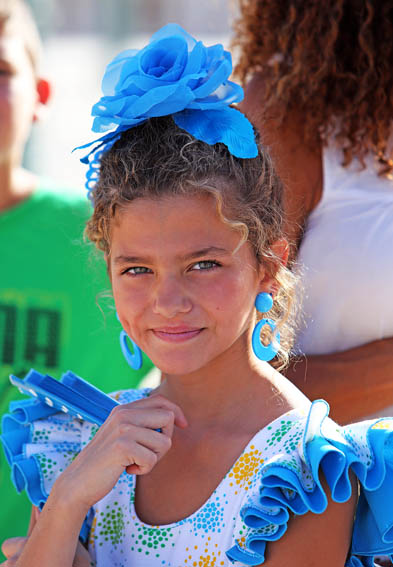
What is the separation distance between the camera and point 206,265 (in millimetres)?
1766

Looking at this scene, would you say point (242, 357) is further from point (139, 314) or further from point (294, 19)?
point (294, 19)

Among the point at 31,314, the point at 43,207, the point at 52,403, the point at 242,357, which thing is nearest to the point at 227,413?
the point at 242,357

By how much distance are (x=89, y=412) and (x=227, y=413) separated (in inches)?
13.1

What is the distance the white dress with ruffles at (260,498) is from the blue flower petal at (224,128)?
0.56 metres

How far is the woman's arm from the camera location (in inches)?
80.9

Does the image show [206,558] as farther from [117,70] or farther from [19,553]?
[117,70]

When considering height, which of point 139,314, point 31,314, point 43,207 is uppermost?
point 139,314

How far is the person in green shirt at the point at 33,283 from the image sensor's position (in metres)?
3.04

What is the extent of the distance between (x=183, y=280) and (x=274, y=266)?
0.25 metres

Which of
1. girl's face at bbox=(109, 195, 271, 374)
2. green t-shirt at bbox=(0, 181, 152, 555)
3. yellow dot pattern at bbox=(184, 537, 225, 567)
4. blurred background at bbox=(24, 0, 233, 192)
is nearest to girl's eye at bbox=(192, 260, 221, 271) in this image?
girl's face at bbox=(109, 195, 271, 374)

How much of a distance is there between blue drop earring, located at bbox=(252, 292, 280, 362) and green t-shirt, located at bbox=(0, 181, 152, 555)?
3.88 ft

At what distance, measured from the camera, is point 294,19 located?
2.30 meters

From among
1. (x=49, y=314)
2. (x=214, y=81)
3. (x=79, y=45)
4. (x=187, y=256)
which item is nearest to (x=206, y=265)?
(x=187, y=256)

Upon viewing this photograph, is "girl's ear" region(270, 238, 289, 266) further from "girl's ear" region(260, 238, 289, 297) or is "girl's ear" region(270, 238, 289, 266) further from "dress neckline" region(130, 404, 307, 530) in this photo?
"dress neckline" region(130, 404, 307, 530)
